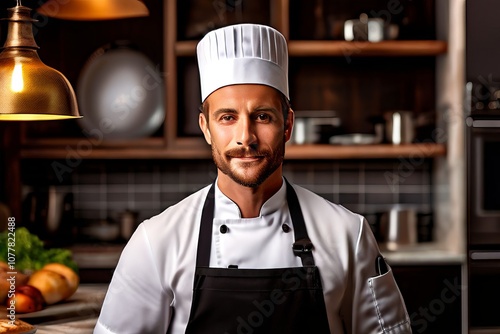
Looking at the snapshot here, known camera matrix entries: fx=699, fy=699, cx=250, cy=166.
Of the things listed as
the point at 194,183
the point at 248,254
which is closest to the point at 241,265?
the point at 248,254

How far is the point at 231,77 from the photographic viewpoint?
5.65ft

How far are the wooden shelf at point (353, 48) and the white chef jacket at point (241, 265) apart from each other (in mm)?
1855

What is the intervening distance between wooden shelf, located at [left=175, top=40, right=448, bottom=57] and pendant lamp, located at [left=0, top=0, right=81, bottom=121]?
5.77ft

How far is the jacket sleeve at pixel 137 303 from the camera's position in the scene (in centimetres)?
171

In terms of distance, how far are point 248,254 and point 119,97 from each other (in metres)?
2.11

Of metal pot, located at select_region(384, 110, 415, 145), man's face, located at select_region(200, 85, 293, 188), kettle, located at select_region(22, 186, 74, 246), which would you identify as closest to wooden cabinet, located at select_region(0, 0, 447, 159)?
metal pot, located at select_region(384, 110, 415, 145)

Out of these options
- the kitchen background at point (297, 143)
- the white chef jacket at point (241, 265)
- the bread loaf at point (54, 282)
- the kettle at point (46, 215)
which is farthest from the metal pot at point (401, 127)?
the bread loaf at point (54, 282)

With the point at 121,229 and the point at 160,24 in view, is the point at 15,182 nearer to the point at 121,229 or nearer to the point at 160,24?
the point at 121,229

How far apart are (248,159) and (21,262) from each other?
0.80 m

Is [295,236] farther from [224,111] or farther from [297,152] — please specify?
[297,152]

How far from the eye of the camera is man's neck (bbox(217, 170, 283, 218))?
1781 millimetres

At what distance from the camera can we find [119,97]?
3666mm

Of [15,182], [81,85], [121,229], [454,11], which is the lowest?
[121,229]

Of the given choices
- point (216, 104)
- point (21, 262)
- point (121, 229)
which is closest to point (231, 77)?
point (216, 104)
